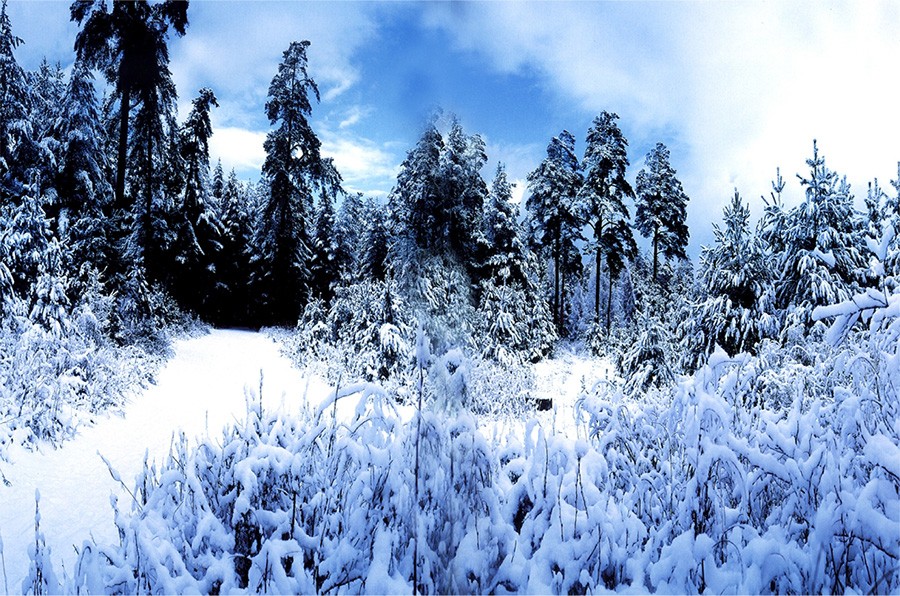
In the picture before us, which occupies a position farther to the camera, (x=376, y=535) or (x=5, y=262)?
(x=5, y=262)

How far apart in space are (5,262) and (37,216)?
105 cm

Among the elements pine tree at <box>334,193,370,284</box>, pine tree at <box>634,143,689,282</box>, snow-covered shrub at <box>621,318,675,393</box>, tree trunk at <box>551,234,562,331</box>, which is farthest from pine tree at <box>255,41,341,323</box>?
pine tree at <box>634,143,689,282</box>

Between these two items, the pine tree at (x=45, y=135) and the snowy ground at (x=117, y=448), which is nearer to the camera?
the snowy ground at (x=117, y=448)

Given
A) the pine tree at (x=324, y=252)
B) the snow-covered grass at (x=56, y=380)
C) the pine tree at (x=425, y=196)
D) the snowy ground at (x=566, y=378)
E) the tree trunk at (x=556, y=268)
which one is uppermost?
the pine tree at (x=324, y=252)

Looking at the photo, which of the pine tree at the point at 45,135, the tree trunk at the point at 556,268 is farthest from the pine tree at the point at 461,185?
the pine tree at the point at 45,135

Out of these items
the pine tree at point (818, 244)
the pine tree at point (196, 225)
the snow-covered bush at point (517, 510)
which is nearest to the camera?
the snow-covered bush at point (517, 510)

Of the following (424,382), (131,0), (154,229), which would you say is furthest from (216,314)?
(424,382)

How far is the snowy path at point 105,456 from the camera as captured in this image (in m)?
3.69

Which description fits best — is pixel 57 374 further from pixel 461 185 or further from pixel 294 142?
pixel 461 185

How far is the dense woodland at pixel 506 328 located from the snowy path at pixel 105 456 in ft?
2.13

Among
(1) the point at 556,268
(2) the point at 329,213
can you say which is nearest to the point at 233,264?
(2) the point at 329,213

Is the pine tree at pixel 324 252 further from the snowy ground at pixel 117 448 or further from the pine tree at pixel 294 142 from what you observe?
the pine tree at pixel 294 142

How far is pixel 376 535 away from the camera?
2.18 meters

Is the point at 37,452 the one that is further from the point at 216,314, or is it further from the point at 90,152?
the point at 216,314
